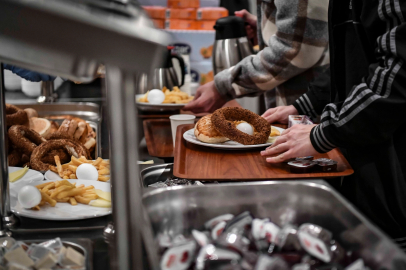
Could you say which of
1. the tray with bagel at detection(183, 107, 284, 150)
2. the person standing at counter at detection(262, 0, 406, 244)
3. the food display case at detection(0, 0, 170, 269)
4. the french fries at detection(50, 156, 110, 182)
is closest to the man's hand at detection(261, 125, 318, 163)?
the person standing at counter at detection(262, 0, 406, 244)

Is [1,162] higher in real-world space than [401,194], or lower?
higher

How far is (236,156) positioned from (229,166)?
12cm

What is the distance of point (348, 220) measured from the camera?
558 mm

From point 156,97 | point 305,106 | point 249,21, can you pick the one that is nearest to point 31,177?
point 305,106

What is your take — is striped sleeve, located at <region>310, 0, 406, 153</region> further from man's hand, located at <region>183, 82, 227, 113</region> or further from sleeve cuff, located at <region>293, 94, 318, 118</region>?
man's hand, located at <region>183, 82, 227, 113</region>

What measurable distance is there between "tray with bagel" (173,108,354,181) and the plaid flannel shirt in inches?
15.0

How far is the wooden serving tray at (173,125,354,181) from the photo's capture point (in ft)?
3.34

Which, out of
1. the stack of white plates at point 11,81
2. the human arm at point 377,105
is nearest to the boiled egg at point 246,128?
the human arm at point 377,105

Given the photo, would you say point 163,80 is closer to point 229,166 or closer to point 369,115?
point 229,166

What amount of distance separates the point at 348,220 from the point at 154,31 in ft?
1.27

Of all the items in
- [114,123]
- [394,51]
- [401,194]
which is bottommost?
[401,194]

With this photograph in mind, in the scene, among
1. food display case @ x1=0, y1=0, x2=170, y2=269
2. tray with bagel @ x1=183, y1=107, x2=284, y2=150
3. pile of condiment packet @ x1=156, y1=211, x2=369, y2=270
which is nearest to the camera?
food display case @ x1=0, y1=0, x2=170, y2=269

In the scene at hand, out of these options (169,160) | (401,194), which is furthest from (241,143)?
(401,194)

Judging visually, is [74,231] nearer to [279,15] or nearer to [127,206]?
[127,206]
